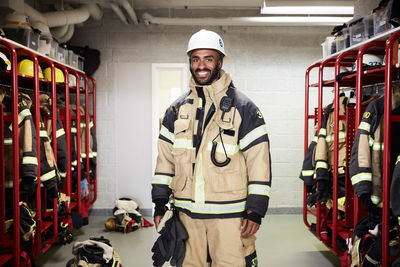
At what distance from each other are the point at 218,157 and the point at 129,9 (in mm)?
3125

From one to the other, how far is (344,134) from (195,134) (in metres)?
1.74

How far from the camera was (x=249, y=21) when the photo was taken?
470cm

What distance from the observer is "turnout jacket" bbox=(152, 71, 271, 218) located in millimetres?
1958

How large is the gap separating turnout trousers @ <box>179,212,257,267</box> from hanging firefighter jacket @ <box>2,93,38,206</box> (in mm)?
1464

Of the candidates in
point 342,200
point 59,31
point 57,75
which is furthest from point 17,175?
point 342,200

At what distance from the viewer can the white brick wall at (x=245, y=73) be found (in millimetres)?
5051

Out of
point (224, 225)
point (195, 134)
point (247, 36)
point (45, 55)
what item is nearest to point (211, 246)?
point (224, 225)

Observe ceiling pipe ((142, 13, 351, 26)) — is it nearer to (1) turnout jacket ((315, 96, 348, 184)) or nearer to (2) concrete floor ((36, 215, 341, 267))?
(1) turnout jacket ((315, 96, 348, 184))

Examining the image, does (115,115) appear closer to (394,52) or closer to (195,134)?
(195,134)

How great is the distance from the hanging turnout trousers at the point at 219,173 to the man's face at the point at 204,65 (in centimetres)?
7

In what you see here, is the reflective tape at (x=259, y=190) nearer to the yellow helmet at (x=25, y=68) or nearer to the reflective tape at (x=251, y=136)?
the reflective tape at (x=251, y=136)

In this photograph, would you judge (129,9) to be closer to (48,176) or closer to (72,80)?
(72,80)

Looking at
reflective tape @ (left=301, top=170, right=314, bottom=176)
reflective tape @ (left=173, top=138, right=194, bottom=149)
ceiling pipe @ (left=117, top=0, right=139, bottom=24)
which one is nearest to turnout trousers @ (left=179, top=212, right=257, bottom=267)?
reflective tape @ (left=173, top=138, right=194, bottom=149)

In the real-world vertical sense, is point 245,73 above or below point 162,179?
above
